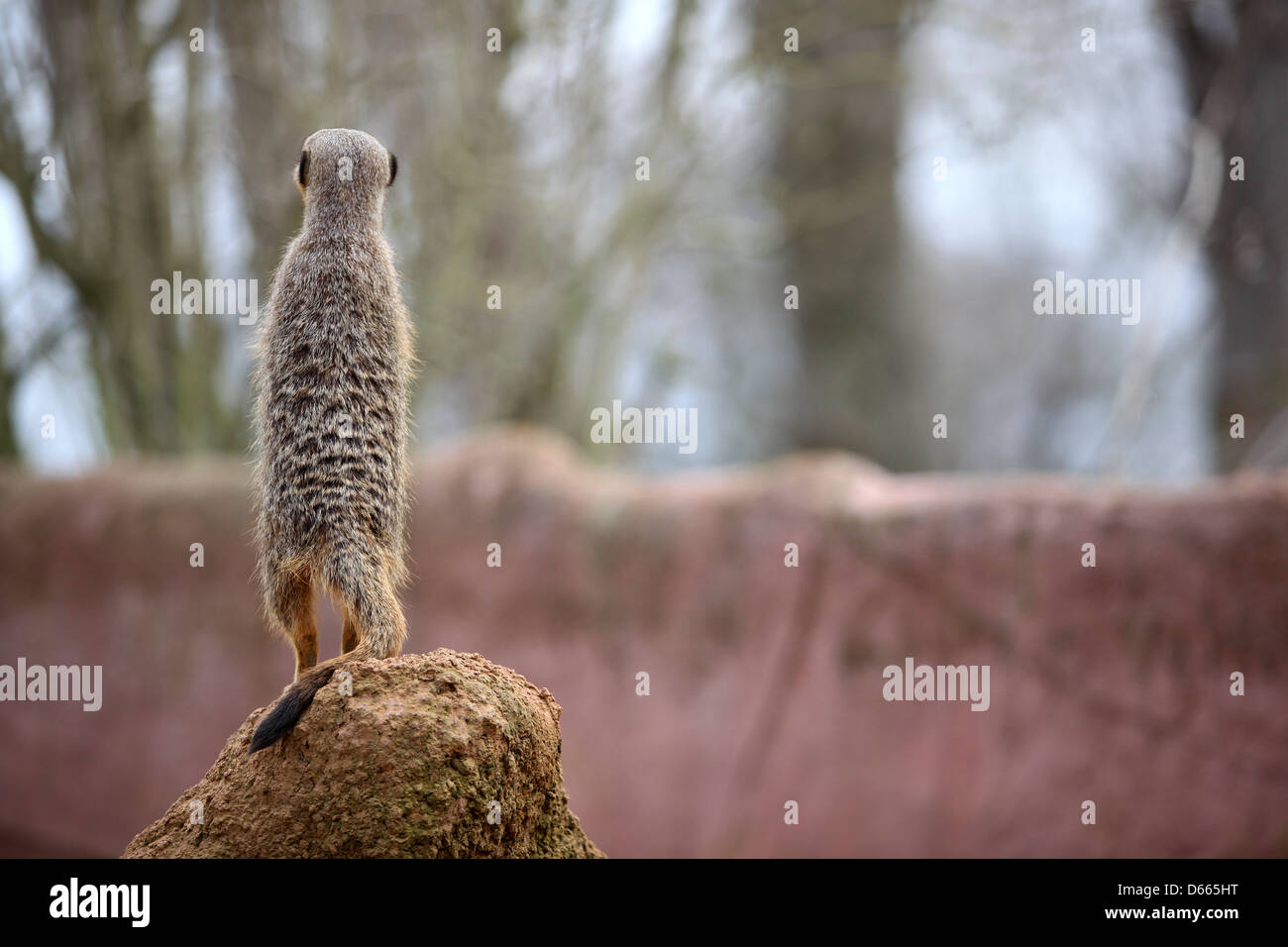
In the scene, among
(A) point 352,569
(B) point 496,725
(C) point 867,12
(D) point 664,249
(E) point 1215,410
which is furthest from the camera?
(E) point 1215,410

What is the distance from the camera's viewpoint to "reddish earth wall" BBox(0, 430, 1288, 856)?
17.5ft

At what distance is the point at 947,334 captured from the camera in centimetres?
1327

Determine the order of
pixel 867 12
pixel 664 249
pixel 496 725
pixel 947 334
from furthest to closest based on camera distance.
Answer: pixel 947 334, pixel 664 249, pixel 867 12, pixel 496 725

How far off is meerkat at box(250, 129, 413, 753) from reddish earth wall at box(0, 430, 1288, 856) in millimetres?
3890

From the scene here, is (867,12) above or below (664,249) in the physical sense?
above

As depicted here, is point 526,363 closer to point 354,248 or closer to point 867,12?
point 867,12

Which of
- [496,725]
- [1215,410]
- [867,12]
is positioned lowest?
[496,725]

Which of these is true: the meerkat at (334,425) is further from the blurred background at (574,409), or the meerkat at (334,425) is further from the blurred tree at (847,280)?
the blurred tree at (847,280)

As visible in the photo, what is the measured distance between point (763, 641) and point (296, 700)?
169 inches

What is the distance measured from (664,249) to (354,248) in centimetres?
690

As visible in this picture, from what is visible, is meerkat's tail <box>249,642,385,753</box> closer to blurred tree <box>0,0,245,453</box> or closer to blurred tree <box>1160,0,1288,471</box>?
blurred tree <box>0,0,245,453</box>

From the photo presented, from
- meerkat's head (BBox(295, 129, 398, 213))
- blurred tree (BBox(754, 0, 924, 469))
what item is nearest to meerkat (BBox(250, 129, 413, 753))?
meerkat's head (BBox(295, 129, 398, 213))
